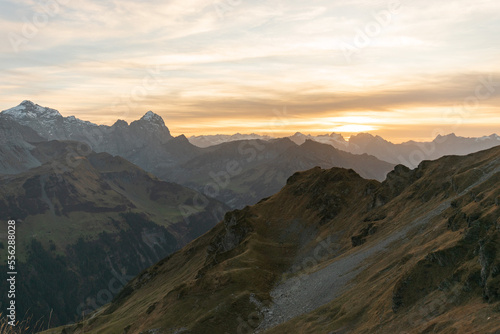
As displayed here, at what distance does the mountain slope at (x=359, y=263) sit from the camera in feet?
207

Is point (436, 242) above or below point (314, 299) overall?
above

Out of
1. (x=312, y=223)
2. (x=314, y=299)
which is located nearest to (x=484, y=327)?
(x=314, y=299)

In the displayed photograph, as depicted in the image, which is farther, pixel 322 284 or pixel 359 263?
pixel 359 263

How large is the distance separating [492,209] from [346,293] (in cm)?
3393

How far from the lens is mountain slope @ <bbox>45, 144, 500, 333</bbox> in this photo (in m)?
63.0

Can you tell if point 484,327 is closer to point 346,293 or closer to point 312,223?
point 346,293

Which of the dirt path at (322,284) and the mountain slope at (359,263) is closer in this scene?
the mountain slope at (359,263)

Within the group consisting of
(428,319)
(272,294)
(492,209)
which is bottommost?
(272,294)

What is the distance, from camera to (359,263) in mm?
102312

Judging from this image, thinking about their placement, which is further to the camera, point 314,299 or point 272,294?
point 272,294

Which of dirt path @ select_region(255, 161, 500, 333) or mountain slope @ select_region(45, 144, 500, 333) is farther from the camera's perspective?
dirt path @ select_region(255, 161, 500, 333)

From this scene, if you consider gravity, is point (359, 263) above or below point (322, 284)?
above

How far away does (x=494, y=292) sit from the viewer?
54219 millimetres

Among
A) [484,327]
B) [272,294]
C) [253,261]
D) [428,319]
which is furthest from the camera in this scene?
[253,261]
